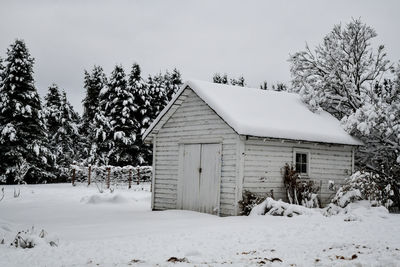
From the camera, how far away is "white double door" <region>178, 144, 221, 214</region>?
46.6 feet

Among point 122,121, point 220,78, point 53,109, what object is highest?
point 220,78

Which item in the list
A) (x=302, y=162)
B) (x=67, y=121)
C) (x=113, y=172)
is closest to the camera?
(x=302, y=162)

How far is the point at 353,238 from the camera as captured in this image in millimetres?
8977

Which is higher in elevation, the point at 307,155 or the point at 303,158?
the point at 307,155

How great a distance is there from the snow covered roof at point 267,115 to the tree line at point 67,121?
16730 millimetres

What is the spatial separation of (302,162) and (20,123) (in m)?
22.2

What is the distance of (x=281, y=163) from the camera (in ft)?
48.1

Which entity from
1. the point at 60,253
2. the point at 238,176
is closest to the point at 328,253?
the point at 60,253

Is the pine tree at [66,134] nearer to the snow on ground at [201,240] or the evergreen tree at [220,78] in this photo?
the evergreen tree at [220,78]

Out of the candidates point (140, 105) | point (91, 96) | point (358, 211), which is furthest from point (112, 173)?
point (91, 96)

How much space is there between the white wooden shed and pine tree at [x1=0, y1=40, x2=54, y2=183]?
15.9 meters

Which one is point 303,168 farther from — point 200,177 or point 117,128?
point 117,128

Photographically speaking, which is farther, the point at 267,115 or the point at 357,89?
the point at 357,89

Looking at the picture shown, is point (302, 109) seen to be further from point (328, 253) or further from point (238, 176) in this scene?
point (328, 253)
